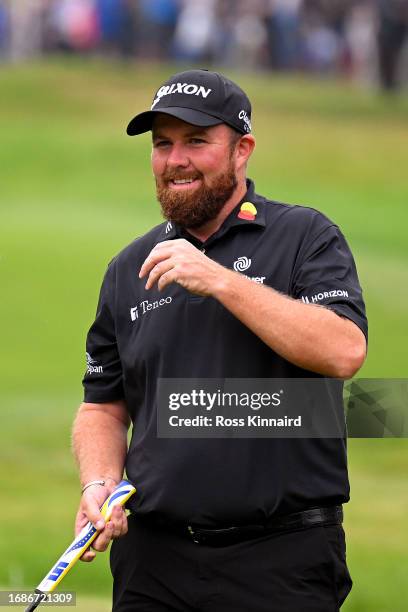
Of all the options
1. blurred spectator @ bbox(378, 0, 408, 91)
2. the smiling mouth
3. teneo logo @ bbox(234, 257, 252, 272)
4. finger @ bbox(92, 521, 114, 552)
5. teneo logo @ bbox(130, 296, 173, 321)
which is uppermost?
blurred spectator @ bbox(378, 0, 408, 91)

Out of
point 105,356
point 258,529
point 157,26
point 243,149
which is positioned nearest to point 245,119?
point 243,149

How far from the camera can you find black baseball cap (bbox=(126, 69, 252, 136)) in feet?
15.0

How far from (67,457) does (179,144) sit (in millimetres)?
8780

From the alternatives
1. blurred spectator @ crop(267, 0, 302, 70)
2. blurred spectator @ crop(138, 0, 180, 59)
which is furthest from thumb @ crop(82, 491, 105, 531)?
blurred spectator @ crop(267, 0, 302, 70)

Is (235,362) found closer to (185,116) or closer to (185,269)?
(185,269)

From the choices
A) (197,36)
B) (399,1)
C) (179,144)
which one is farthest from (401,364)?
(197,36)

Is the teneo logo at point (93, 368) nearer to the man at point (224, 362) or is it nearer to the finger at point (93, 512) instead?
the man at point (224, 362)

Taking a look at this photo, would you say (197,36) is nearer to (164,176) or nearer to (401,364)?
(401,364)

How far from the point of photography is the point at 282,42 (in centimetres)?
3616

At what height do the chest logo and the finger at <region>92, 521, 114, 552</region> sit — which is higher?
the chest logo

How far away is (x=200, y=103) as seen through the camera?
15.0 feet

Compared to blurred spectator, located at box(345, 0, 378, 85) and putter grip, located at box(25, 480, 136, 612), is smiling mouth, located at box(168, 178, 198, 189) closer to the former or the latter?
putter grip, located at box(25, 480, 136, 612)

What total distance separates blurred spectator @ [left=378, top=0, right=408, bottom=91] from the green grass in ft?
2.51

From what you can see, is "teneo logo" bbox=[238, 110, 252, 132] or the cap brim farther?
"teneo logo" bbox=[238, 110, 252, 132]
